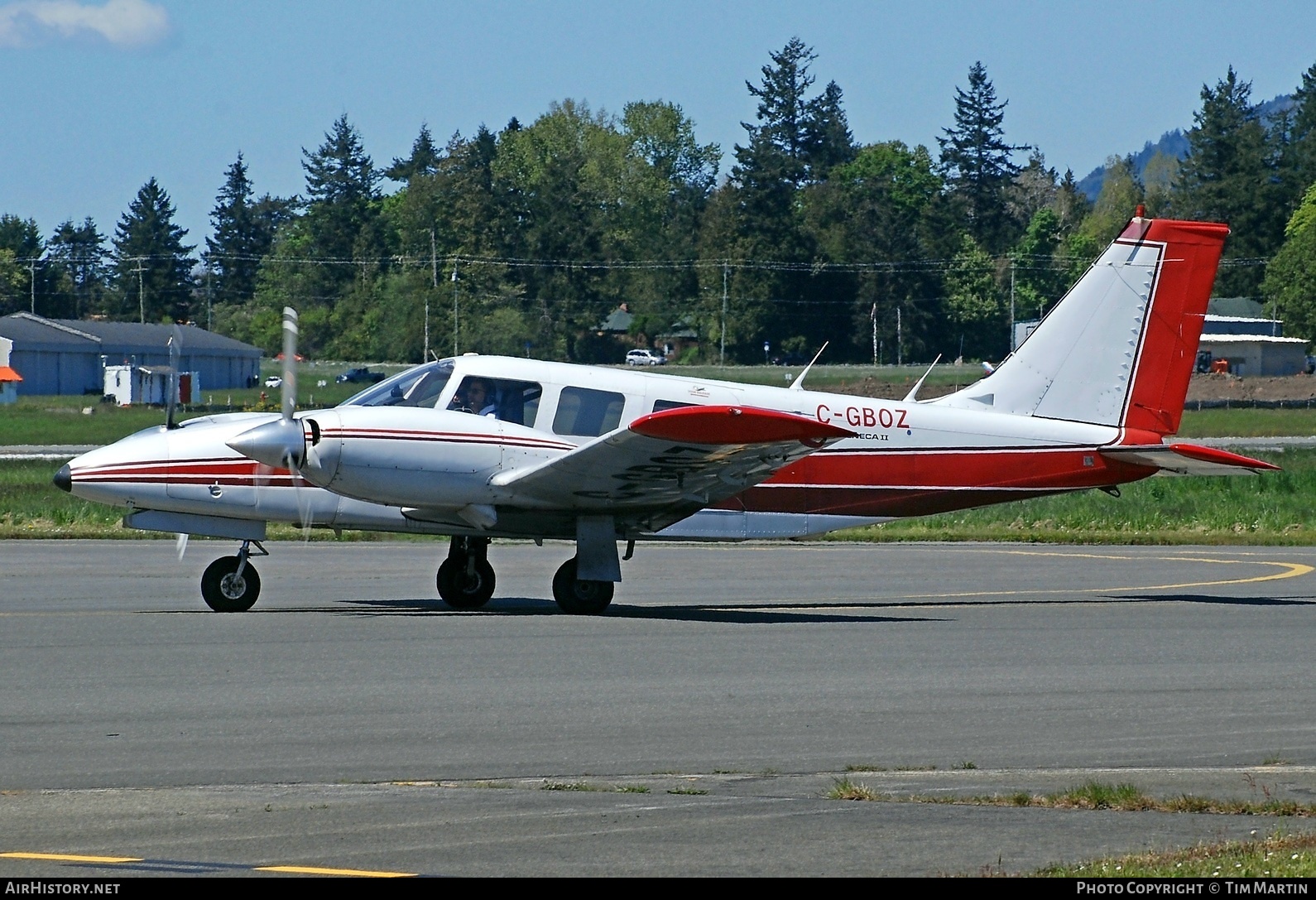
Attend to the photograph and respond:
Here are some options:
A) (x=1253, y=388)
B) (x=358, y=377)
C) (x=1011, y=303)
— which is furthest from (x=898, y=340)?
(x=358, y=377)

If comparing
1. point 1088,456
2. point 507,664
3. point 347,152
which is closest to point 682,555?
point 1088,456

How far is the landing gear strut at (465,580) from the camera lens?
16.5 meters

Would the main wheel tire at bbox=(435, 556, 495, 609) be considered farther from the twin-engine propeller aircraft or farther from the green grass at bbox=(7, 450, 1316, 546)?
the green grass at bbox=(7, 450, 1316, 546)

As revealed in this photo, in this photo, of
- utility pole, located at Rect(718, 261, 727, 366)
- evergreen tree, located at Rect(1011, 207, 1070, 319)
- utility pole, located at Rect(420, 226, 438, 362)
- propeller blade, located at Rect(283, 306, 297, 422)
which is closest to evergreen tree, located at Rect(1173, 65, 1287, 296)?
evergreen tree, located at Rect(1011, 207, 1070, 319)

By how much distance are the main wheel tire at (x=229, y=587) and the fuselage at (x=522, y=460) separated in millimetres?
428

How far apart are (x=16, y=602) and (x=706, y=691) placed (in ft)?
28.0

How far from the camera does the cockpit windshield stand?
51.9 ft

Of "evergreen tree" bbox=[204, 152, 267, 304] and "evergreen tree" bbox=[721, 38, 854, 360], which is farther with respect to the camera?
"evergreen tree" bbox=[204, 152, 267, 304]

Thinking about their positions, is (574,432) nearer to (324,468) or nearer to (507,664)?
(324,468)

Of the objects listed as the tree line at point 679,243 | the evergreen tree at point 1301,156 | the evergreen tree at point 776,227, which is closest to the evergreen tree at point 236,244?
the tree line at point 679,243

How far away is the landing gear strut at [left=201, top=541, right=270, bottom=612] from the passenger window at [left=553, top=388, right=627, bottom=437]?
131 inches

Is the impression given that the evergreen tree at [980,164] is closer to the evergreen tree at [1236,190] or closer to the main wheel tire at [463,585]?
the evergreen tree at [1236,190]

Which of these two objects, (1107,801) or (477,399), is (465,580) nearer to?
(477,399)
